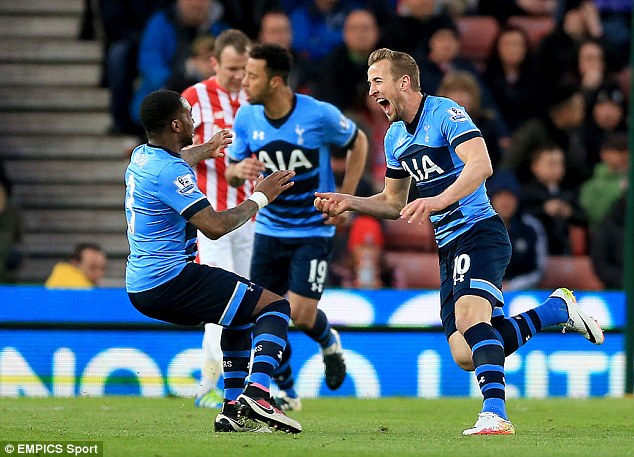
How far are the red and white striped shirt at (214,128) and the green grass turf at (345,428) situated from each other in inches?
66.1

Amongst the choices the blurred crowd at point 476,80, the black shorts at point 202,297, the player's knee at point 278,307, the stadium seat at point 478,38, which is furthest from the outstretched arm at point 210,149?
the stadium seat at point 478,38

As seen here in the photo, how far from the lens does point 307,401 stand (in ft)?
36.8

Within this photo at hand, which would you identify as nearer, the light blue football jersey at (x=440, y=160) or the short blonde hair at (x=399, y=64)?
the light blue football jersey at (x=440, y=160)

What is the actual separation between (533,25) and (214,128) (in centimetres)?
741

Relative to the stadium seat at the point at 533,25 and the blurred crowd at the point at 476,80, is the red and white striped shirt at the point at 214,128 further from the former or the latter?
the stadium seat at the point at 533,25

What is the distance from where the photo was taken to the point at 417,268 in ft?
45.1

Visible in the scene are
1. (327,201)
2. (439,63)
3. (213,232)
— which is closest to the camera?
(213,232)

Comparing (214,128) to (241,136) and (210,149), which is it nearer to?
(241,136)

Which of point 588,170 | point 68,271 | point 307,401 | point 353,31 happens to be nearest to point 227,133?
point 307,401

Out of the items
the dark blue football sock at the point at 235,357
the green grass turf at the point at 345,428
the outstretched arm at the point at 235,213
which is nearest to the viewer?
the green grass turf at the point at 345,428

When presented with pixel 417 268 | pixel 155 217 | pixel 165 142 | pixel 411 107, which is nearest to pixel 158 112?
pixel 165 142

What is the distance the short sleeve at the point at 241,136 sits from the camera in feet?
32.5

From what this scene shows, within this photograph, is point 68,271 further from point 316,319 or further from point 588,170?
point 588,170

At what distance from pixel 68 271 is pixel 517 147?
205 inches
